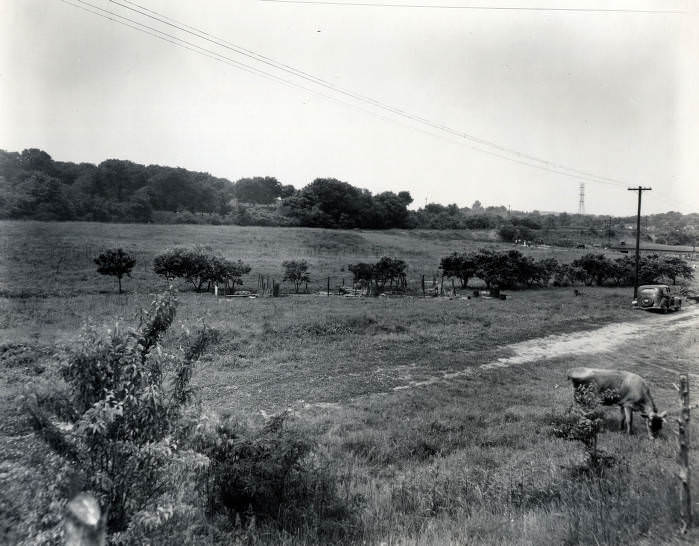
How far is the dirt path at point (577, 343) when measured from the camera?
55.5 ft

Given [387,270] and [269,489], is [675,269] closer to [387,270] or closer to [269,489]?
[387,270]

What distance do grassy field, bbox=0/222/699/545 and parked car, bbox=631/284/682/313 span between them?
1.09 meters

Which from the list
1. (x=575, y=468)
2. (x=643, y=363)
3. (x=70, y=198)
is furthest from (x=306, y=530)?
(x=70, y=198)

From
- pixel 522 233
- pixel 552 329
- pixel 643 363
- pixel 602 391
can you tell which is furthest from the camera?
pixel 522 233

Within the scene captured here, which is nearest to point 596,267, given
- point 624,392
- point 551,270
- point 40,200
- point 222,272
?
point 551,270

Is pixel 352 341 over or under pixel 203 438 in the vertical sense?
under

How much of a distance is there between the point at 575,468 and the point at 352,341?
12.4 meters

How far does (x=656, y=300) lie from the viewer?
31.9 meters

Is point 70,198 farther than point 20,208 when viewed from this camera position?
Yes

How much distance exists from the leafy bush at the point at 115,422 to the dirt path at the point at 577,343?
10.4 metres

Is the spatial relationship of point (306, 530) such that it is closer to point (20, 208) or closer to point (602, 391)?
point (602, 391)

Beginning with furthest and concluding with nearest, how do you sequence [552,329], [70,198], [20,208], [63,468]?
[70,198] → [20,208] → [552,329] → [63,468]

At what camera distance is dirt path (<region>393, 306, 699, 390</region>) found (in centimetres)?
1691

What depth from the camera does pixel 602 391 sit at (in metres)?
11.4
